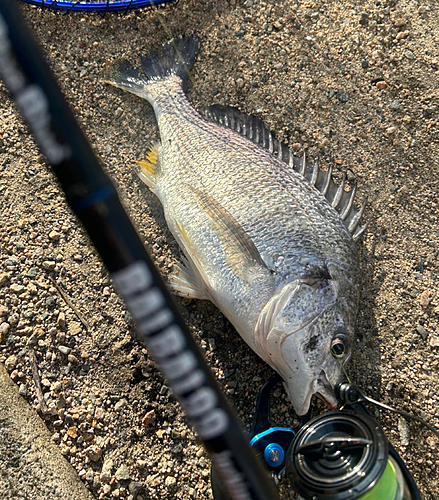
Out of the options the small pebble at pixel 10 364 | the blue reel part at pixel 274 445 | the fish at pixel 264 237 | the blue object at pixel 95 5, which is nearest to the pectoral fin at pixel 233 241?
the fish at pixel 264 237

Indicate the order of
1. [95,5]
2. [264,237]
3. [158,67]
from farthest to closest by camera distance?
[95,5] < [158,67] < [264,237]

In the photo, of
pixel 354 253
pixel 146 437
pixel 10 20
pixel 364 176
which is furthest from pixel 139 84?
pixel 146 437

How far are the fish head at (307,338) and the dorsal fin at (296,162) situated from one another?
51cm

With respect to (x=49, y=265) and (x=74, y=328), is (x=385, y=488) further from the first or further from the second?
(x=49, y=265)

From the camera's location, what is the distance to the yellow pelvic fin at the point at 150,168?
110 inches

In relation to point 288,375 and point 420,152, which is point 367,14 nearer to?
point 420,152

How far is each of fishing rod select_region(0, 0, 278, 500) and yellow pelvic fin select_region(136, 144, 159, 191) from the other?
1.58 metres

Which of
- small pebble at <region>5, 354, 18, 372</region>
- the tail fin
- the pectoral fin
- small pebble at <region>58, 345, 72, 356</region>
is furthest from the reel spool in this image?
the tail fin

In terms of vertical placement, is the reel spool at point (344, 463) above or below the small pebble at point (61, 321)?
below

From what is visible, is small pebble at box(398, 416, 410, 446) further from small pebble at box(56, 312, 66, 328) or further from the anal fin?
small pebble at box(56, 312, 66, 328)

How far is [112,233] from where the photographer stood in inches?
47.7

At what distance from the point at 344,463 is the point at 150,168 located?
190cm

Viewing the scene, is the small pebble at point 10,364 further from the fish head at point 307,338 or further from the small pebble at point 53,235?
the fish head at point 307,338

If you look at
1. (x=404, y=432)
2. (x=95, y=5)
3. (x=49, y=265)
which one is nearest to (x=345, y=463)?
(x=404, y=432)
